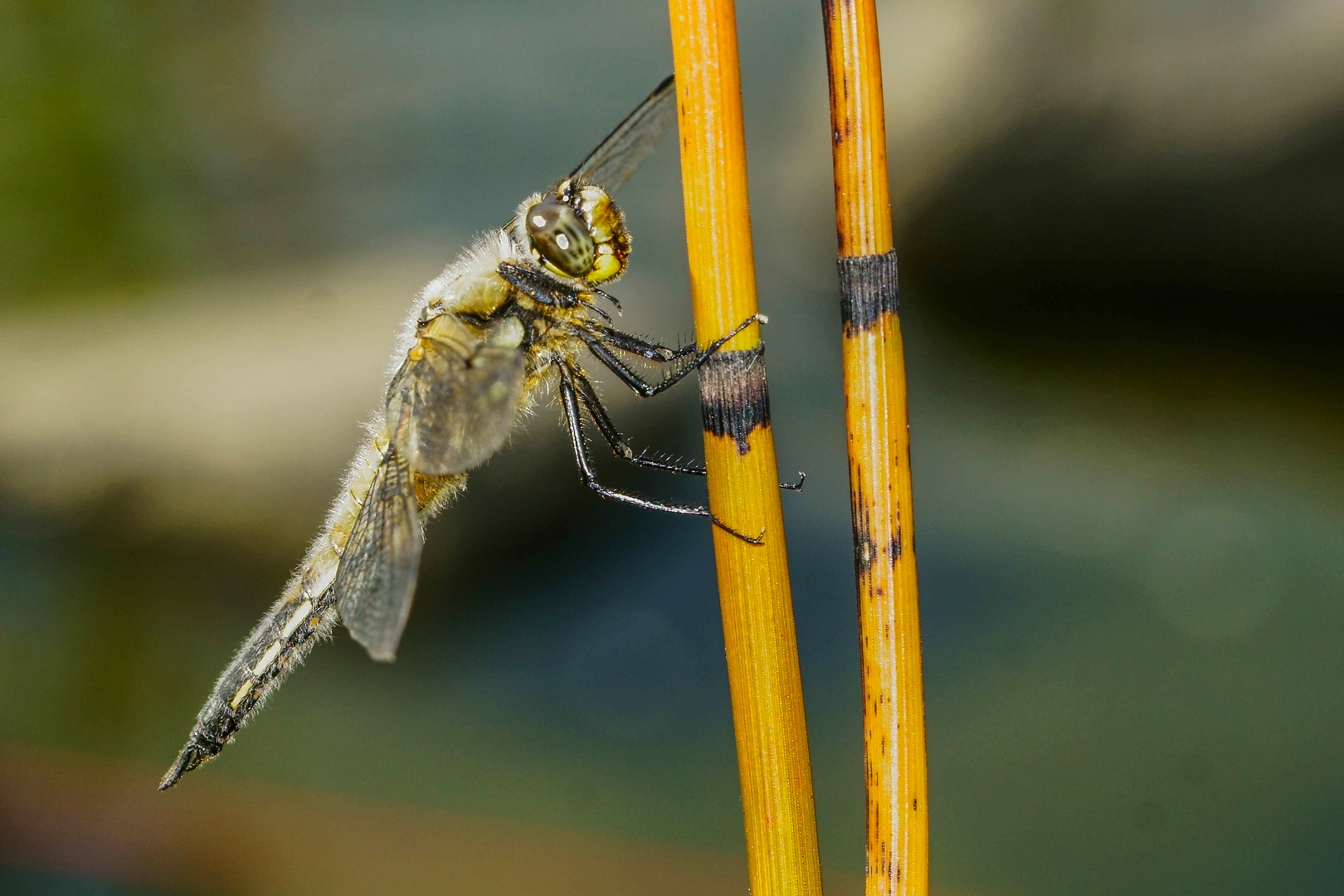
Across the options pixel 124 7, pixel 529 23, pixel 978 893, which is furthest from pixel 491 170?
pixel 978 893

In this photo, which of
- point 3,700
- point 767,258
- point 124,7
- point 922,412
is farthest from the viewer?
point 124,7

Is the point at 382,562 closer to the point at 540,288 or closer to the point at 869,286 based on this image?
the point at 540,288

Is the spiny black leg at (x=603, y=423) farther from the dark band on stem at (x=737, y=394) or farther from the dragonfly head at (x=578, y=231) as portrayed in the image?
the dark band on stem at (x=737, y=394)

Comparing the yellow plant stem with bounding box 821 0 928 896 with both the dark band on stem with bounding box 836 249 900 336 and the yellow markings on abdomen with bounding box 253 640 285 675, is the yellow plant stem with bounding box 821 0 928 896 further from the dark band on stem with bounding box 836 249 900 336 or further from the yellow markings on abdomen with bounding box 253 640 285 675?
the yellow markings on abdomen with bounding box 253 640 285 675

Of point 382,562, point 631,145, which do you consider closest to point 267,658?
point 382,562

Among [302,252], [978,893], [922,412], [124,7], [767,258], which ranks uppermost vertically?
[124,7]

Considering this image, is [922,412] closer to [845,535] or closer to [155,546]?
[845,535]
